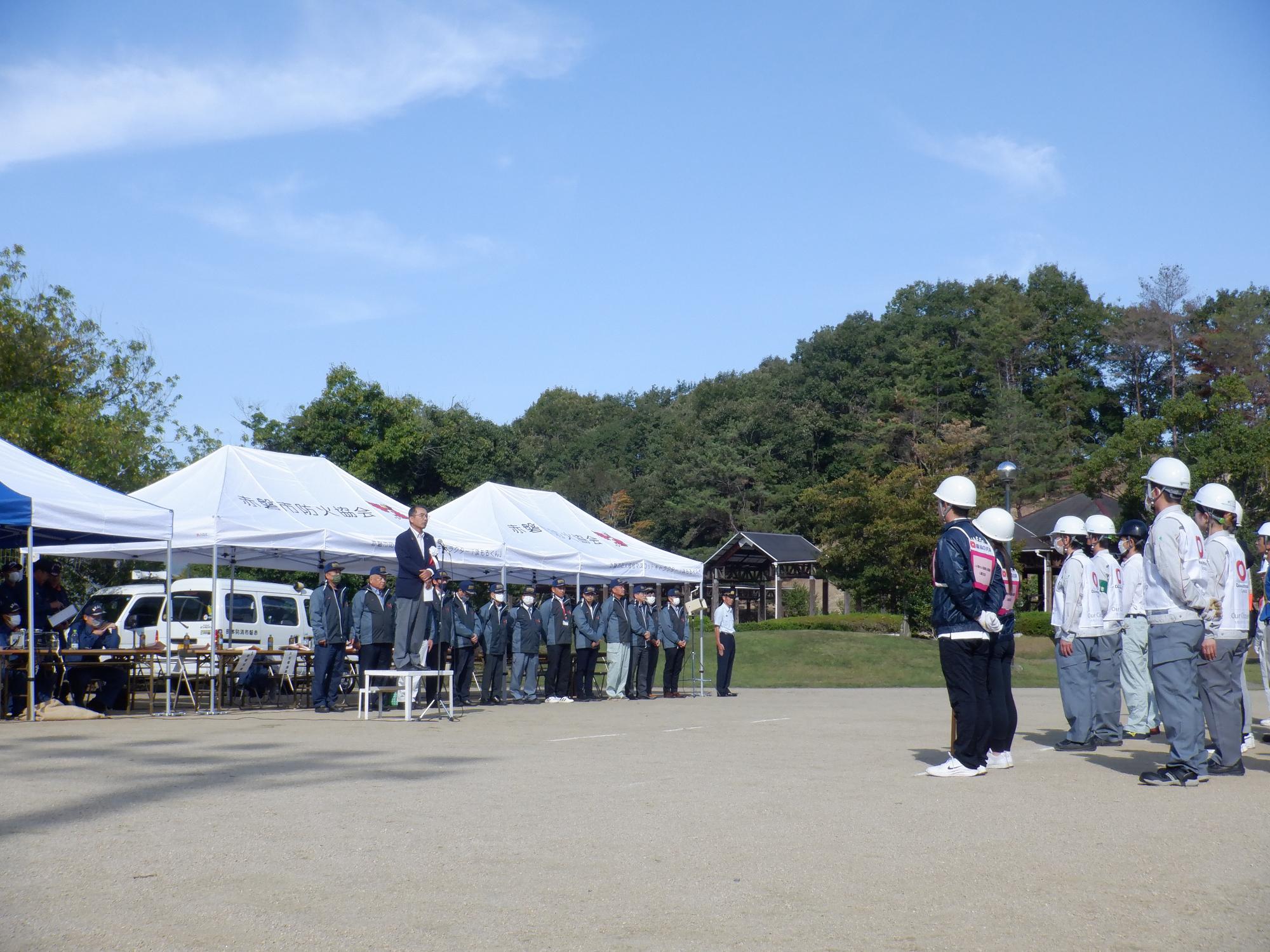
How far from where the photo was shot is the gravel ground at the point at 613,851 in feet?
13.7

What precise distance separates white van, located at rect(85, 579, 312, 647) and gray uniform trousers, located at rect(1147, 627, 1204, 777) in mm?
16488

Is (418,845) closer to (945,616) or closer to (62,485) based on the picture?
(945,616)

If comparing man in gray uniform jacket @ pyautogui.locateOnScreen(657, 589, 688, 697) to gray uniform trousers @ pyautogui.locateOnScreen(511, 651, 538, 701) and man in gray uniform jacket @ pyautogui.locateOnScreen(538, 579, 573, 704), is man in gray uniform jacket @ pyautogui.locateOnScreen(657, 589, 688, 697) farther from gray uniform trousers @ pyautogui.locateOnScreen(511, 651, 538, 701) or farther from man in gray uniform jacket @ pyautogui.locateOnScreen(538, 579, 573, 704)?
gray uniform trousers @ pyautogui.locateOnScreen(511, 651, 538, 701)

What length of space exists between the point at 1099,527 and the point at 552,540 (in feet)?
37.3

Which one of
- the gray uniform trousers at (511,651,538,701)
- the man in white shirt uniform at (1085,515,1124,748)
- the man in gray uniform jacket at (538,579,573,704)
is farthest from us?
the man in gray uniform jacket at (538,579,573,704)

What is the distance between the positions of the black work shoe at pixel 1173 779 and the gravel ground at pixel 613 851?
21cm

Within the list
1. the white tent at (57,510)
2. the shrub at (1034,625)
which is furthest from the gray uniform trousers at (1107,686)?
the shrub at (1034,625)

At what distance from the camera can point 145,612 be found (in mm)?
22078

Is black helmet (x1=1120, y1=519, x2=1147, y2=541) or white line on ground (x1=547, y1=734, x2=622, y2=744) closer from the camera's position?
black helmet (x1=1120, y1=519, x2=1147, y2=541)

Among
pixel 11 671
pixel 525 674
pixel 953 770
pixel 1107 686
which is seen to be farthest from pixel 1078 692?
pixel 11 671

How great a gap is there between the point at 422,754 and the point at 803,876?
18.5ft

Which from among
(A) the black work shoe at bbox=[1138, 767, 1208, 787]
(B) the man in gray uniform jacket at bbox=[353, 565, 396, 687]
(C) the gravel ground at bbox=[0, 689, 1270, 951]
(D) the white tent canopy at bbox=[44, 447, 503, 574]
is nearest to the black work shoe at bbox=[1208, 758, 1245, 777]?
(C) the gravel ground at bbox=[0, 689, 1270, 951]

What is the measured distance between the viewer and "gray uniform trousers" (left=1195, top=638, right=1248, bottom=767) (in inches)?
333

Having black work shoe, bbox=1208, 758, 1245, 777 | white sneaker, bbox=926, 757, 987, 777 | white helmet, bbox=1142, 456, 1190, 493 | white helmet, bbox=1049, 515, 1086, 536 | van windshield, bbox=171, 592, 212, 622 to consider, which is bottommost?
black work shoe, bbox=1208, 758, 1245, 777
